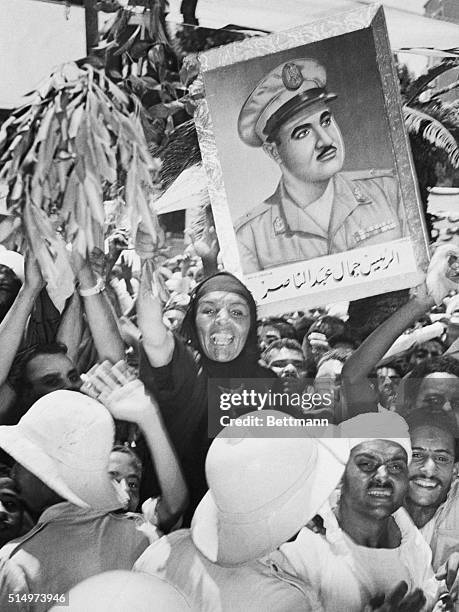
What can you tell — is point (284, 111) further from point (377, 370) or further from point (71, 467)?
point (71, 467)

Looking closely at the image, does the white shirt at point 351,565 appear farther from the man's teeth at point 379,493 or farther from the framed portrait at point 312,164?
the framed portrait at point 312,164

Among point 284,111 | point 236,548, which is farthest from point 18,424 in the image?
point 284,111

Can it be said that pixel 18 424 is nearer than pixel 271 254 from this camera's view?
Yes

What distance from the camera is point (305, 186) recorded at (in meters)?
2.19

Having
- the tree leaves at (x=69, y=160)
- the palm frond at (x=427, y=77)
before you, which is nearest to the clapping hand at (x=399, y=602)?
the tree leaves at (x=69, y=160)

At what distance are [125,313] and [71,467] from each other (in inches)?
17.0

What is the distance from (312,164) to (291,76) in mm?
252

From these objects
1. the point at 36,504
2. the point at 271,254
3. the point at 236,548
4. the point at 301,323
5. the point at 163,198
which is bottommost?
the point at 236,548

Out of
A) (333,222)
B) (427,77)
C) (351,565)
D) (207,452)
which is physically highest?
(427,77)

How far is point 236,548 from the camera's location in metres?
2.04

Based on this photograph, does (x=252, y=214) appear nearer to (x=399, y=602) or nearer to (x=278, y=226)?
(x=278, y=226)

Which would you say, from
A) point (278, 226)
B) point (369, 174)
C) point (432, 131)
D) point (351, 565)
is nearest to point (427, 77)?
point (432, 131)

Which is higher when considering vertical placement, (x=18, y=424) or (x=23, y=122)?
(x=23, y=122)

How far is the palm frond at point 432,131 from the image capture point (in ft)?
7.24
